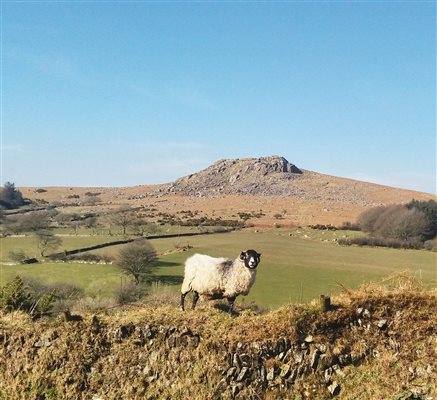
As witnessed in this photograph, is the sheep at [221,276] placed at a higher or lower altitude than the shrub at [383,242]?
higher

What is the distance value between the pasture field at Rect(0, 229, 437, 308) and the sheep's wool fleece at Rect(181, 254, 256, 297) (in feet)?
55.3

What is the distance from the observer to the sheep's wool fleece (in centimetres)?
1270

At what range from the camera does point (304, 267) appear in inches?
1935

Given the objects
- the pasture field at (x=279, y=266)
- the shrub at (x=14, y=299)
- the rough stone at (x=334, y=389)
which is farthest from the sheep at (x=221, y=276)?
the pasture field at (x=279, y=266)

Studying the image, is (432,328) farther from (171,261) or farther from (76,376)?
(171,261)

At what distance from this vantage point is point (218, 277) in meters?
12.9

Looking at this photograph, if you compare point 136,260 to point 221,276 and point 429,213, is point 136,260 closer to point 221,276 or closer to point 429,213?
point 221,276

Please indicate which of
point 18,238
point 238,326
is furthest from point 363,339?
point 18,238

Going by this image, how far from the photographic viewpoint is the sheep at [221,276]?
1265 centimetres

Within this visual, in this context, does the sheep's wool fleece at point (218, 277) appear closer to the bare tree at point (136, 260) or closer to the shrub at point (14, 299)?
the shrub at point (14, 299)

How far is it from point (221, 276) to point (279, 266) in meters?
37.4

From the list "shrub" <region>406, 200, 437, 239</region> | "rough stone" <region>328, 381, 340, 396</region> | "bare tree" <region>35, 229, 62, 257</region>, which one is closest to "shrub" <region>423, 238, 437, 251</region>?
"shrub" <region>406, 200, 437, 239</region>

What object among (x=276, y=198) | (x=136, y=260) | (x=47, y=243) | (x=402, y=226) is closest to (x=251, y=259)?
(x=136, y=260)

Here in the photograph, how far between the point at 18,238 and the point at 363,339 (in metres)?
75.4
